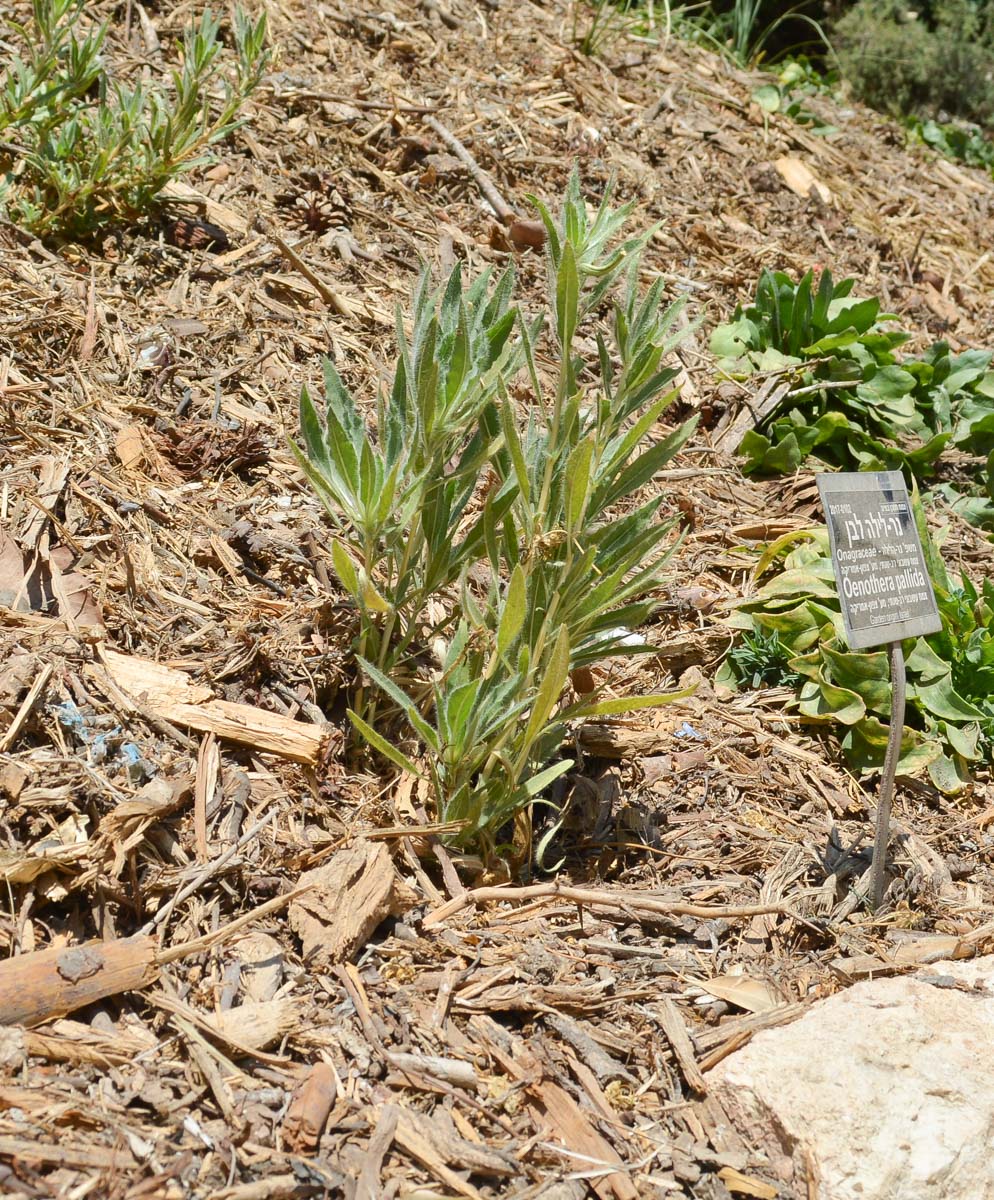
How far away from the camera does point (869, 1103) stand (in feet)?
6.12

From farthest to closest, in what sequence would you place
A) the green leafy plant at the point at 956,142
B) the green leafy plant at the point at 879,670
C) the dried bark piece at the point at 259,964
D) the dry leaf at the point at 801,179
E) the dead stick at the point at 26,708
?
A: 1. the green leafy plant at the point at 956,142
2. the dry leaf at the point at 801,179
3. the green leafy plant at the point at 879,670
4. the dead stick at the point at 26,708
5. the dried bark piece at the point at 259,964

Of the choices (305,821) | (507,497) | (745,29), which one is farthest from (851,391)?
(745,29)

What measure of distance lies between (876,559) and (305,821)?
1.27 m

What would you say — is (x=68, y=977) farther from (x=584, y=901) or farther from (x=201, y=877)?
(x=584, y=901)

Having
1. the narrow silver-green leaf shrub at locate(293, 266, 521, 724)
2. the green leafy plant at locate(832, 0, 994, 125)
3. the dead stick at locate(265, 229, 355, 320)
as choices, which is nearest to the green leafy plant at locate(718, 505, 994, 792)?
the narrow silver-green leaf shrub at locate(293, 266, 521, 724)

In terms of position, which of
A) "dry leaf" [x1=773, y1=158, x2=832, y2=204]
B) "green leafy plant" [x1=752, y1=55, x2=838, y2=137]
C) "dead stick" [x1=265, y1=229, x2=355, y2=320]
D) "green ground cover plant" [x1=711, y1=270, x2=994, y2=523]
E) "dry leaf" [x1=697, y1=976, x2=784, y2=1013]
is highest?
"green leafy plant" [x1=752, y1=55, x2=838, y2=137]

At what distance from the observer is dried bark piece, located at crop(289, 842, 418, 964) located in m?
1.92

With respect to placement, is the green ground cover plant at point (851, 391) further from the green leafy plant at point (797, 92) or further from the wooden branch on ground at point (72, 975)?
the wooden branch on ground at point (72, 975)

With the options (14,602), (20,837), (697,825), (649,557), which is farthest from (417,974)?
(649,557)

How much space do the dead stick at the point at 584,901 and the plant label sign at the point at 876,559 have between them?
1.89 feet

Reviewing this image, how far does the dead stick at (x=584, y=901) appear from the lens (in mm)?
2102

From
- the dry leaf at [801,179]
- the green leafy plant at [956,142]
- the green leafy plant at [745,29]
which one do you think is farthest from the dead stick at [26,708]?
the green leafy plant at [956,142]

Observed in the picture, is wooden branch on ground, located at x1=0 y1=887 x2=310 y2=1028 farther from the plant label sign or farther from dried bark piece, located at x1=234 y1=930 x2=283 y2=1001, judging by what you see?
the plant label sign

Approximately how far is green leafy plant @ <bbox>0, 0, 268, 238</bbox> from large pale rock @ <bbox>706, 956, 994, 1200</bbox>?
280cm
